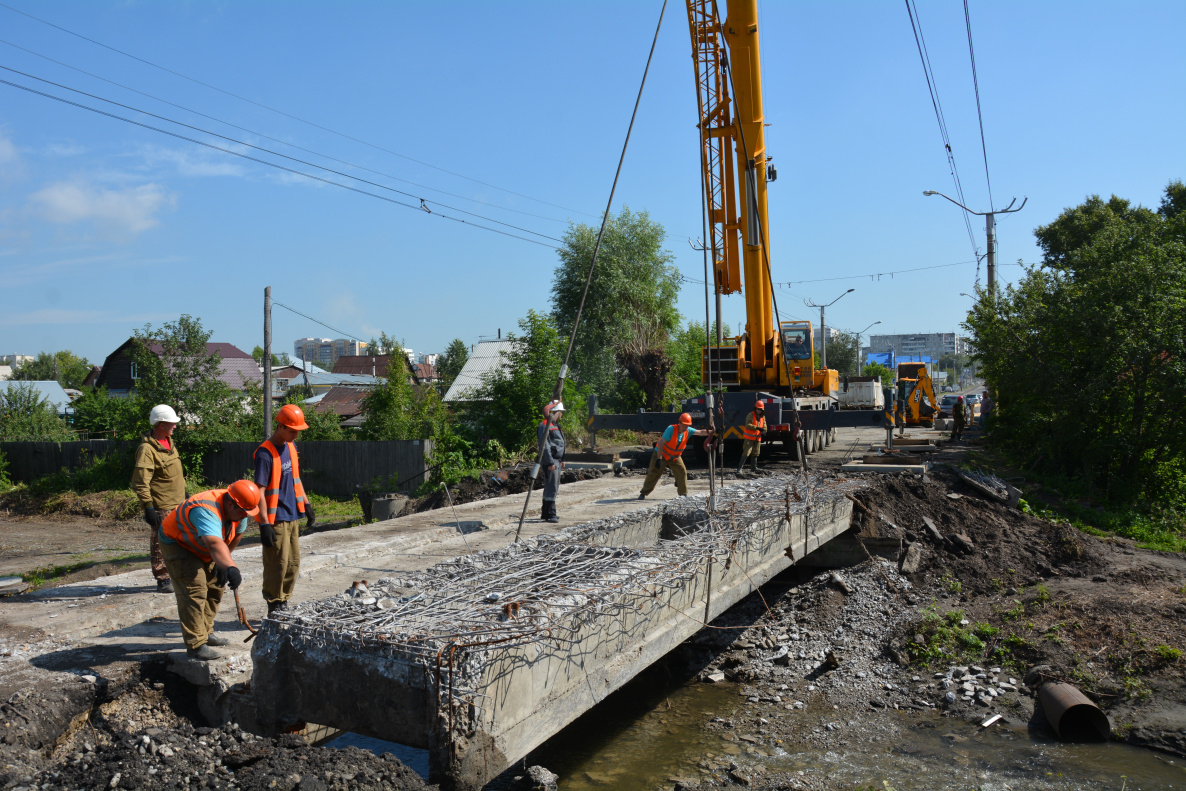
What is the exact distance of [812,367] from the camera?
1831cm

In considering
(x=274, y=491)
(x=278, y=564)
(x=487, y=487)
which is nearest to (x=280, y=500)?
(x=274, y=491)

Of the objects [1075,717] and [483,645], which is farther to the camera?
[1075,717]

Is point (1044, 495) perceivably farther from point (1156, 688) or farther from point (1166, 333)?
point (1156, 688)

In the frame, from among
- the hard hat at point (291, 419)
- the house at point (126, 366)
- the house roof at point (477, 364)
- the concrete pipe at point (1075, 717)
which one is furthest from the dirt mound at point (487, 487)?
the house at point (126, 366)

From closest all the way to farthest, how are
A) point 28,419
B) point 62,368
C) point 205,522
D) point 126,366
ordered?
point 205,522
point 28,419
point 126,366
point 62,368

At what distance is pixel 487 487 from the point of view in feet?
51.1

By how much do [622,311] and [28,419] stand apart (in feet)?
77.0

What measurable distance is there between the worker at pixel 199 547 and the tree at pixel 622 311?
→ 25.9 m

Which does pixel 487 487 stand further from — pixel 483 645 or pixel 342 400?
pixel 342 400

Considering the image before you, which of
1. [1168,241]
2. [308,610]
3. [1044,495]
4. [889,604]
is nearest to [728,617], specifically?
[889,604]

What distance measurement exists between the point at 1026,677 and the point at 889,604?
7.06 feet

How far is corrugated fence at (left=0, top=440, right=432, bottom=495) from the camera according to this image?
19391 millimetres

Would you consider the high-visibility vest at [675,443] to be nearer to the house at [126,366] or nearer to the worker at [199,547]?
the worker at [199,547]

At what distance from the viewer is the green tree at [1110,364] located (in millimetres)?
14594
